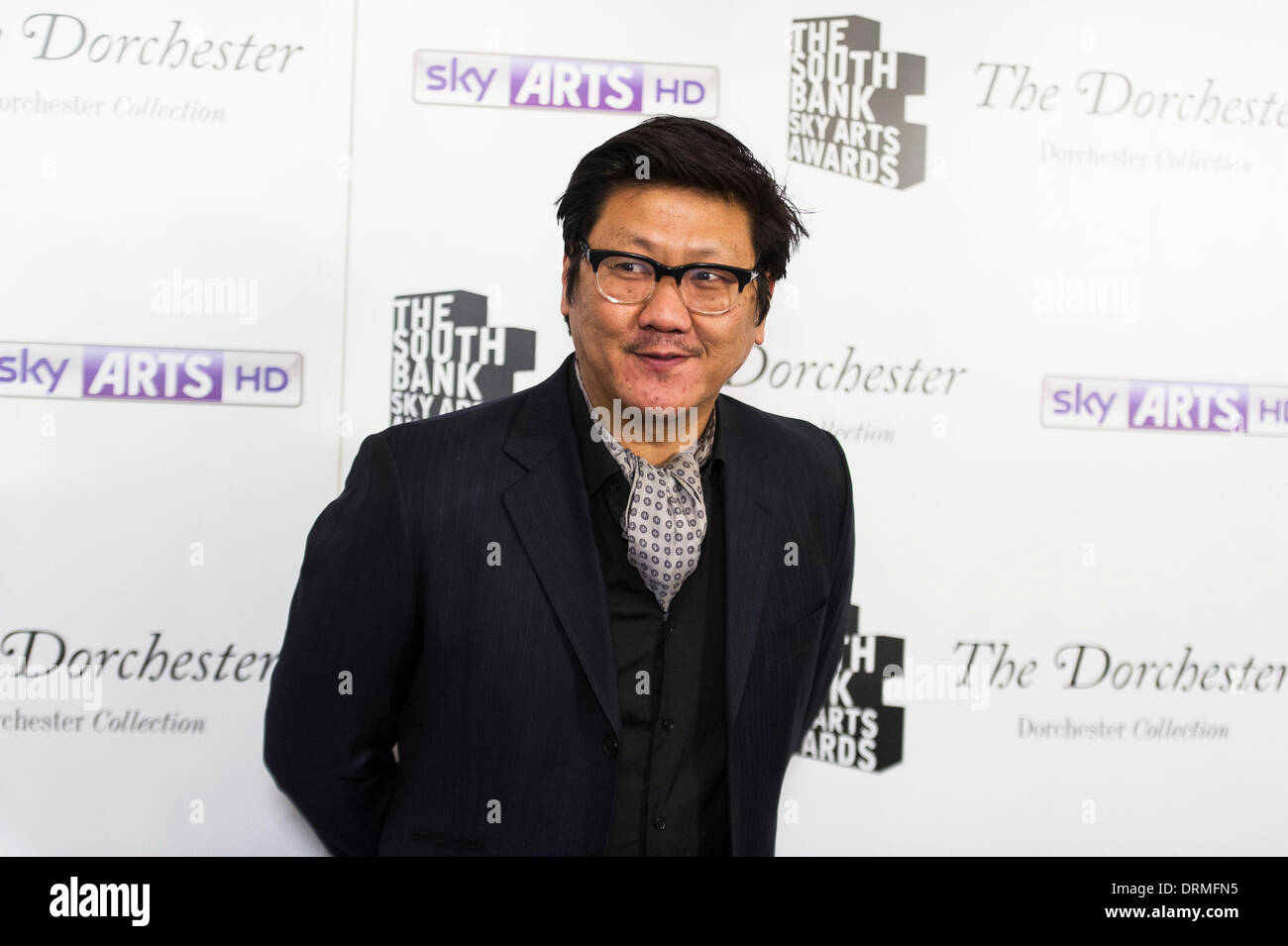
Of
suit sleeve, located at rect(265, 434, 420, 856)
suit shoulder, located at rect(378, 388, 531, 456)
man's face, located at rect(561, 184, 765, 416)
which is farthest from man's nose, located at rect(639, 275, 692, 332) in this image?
suit sleeve, located at rect(265, 434, 420, 856)

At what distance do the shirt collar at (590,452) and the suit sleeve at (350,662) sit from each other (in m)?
0.28

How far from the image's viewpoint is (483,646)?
1460mm

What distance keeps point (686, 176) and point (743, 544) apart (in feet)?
1.81

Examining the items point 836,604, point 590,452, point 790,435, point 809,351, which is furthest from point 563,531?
point 809,351

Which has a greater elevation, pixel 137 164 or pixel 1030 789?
pixel 137 164

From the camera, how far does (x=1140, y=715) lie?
2482mm

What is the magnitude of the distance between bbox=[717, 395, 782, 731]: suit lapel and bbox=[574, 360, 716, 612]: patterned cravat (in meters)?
0.06

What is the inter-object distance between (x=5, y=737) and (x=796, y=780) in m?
Answer: 1.80

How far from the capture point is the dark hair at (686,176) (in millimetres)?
1460

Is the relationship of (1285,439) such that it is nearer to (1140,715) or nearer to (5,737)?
→ (1140,715)

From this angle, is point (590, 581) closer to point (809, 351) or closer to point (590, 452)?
point (590, 452)

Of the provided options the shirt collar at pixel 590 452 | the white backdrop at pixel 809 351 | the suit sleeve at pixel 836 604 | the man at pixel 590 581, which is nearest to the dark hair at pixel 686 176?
the man at pixel 590 581

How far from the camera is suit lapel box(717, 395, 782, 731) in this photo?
148cm
